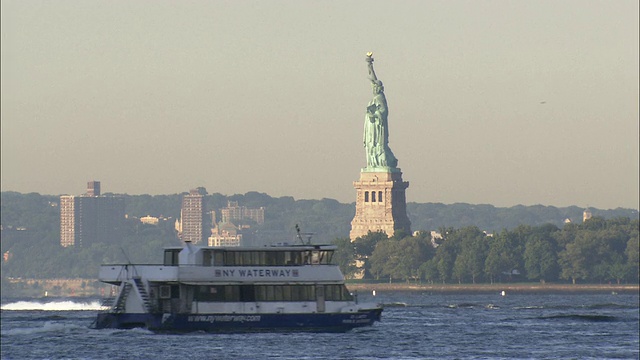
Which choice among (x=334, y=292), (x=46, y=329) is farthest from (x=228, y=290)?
(x=46, y=329)

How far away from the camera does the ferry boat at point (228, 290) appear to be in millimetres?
154250

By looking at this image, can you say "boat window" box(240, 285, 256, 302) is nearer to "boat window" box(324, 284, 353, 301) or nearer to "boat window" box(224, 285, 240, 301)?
"boat window" box(224, 285, 240, 301)

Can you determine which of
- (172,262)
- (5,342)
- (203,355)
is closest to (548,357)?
(203,355)

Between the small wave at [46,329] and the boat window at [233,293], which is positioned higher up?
the boat window at [233,293]

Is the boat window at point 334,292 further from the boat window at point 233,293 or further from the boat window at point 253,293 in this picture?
the boat window at point 233,293

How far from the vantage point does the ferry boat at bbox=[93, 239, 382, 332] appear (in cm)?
15425

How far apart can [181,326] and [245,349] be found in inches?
558

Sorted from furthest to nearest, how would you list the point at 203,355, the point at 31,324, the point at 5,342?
the point at 31,324, the point at 5,342, the point at 203,355

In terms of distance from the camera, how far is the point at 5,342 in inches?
6201

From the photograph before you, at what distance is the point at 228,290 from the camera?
509 ft

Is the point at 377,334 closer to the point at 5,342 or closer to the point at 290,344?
the point at 290,344

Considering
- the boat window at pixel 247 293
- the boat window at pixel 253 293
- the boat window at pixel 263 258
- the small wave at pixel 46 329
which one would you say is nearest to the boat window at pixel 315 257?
the boat window at pixel 263 258

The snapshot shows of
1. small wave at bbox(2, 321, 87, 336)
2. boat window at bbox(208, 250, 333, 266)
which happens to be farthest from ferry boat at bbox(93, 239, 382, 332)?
small wave at bbox(2, 321, 87, 336)

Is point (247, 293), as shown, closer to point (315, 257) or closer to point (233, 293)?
point (233, 293)
